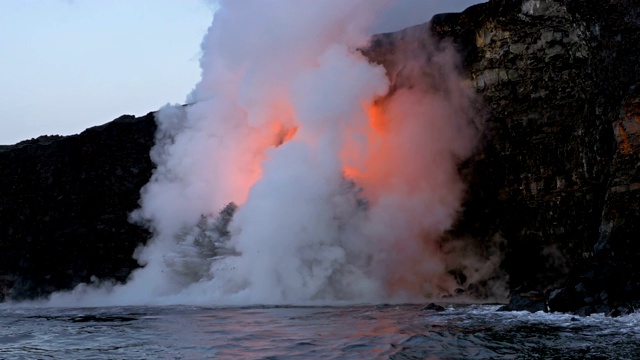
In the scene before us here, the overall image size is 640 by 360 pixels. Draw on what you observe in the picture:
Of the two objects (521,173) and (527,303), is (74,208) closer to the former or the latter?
(521,173)

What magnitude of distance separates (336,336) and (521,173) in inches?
859

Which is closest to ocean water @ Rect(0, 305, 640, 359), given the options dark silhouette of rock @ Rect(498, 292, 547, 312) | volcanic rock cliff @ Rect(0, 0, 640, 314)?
dark silhouette of rock @ Rect(498, 292, 547, 312)

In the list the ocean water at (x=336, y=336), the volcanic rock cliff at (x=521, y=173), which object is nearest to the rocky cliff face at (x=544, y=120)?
the volcanic rock cliff at (x=521, y=173)

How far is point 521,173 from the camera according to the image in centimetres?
3394

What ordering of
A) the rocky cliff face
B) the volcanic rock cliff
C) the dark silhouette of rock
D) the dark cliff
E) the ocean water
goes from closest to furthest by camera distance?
the ocean water
the dark silhouette of rock
the volcanic rock cliff
the rocky cliff face
the dark cliff

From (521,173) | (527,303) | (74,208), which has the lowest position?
(527,303)

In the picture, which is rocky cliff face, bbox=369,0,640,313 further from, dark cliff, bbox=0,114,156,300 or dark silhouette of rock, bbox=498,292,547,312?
dark cliff, bbox=0,114,156,300

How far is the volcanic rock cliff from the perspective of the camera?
21812 millimetres

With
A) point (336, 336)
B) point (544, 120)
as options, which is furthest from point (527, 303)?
point (544, 120)

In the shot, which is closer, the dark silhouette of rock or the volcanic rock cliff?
the dark silhouette of rock

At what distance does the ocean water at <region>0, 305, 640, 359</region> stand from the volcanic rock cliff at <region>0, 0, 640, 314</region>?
347 centimetres

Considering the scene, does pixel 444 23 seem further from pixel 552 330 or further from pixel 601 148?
pixel 552 330

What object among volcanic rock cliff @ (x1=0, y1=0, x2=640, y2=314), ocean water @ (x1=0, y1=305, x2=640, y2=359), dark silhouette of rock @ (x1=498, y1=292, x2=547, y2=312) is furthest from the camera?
volcanic rock cliff @ (x1=0, y1=0, x2=640, y2=314)

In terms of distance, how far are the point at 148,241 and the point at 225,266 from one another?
1591cm
